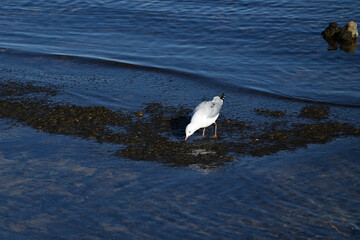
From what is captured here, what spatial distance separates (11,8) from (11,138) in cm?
1508

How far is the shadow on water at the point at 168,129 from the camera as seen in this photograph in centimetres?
997

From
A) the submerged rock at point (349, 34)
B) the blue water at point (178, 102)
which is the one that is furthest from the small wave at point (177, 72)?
the submerged rock at point (349, 34)

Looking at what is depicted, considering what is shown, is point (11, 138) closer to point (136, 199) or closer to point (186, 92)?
point (136, 199)

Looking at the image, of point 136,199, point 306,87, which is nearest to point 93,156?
point 136,199

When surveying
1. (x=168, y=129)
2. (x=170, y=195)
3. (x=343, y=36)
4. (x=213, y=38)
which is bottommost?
(x=170, y=195)

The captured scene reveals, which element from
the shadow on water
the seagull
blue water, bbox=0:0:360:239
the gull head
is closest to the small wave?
blue water, bbox=0:0:360:239

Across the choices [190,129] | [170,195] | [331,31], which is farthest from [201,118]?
[331,31]

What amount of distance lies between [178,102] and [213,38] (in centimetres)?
687

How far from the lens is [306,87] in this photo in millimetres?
13898

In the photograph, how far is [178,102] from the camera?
1262cm

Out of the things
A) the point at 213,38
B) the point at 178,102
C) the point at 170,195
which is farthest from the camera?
the point at 213,38

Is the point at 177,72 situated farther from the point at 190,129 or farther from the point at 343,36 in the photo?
the point at 343,36

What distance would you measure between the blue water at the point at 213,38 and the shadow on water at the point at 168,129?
2149mm

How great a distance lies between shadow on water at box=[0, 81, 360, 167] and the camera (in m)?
9.97
